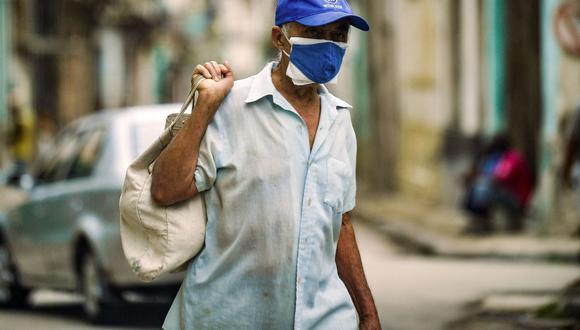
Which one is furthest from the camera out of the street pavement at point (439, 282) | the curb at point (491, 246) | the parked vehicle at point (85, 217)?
the curb at point (491, 246)

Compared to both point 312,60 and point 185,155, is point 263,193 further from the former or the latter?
point 312,60

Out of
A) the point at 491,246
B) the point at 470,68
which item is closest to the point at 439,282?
the point at 491,246

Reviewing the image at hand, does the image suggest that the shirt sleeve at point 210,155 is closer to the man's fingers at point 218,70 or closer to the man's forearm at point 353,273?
the man's fingers at point 218,70

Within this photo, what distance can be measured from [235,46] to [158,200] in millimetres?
67201

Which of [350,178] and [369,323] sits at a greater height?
[350,178]

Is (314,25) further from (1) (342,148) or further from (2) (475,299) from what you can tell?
(2) (475,299)

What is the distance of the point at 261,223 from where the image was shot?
400 cm

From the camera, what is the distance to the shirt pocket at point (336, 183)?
4102 millimetres

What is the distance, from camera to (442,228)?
18922mm

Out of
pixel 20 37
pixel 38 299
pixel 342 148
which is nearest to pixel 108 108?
pixel 20 37

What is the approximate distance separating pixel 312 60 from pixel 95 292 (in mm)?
6285

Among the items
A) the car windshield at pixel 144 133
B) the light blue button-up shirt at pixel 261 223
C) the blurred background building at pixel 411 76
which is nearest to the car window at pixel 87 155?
the car windshield at pixel 144 133

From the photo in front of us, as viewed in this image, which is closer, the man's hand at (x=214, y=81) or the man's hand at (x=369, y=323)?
the man's hand at (x=214, y=81)

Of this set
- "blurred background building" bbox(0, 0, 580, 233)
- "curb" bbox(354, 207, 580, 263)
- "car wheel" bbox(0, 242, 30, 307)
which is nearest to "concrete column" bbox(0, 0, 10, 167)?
"blurred background building" bbox(0, 0, 580, 233)
